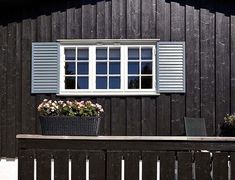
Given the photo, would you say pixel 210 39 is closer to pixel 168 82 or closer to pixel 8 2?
pixel 168 82

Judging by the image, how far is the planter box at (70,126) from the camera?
5.49m

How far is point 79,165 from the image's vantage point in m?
4.96

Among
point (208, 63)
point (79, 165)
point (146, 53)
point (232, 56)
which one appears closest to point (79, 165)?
point (79, 165)

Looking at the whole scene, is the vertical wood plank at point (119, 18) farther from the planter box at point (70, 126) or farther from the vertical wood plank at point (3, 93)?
the planter box at point (70, 126)

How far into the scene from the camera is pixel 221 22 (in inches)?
345

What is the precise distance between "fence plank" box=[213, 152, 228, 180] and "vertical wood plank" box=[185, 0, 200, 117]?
3.83 meters

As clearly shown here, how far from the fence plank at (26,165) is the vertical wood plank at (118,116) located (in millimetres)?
3798

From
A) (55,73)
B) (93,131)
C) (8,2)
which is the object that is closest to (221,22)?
(55,73)

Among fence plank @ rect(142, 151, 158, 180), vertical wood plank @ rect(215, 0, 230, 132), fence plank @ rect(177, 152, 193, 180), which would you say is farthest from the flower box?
vertical wood plank @ rect(215, 0, 230, 132)

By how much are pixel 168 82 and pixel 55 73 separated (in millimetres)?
1886

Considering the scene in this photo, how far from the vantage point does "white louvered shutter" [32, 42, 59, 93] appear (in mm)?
8789

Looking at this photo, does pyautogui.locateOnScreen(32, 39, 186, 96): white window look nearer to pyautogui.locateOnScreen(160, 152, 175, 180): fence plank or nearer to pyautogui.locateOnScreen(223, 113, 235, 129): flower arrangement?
pyautogui.locateOnScreen(223, 113, 235, 129): flower arrangement

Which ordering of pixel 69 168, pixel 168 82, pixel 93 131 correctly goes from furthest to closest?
pixel 168 82 < pixel 93 131 < pixel 69 168

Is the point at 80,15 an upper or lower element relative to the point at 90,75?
upper
